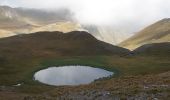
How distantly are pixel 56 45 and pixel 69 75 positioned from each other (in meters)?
59.3

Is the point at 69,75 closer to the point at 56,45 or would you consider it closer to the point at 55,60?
the point at 55,60

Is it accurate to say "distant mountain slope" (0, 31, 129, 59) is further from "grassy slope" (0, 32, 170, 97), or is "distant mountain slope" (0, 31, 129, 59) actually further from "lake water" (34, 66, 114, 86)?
"lake water" (34, 66, 114, 86)

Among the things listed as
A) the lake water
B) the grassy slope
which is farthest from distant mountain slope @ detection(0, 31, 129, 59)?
the lake water

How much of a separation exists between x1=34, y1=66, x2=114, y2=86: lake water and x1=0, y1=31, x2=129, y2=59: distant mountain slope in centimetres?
2899

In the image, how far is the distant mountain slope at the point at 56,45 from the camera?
129 meters

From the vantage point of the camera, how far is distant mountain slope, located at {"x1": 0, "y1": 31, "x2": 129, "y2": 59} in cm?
12866

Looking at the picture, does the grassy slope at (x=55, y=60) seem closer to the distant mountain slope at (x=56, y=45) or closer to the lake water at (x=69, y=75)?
the distant mountain slope at (x=56, y=45)

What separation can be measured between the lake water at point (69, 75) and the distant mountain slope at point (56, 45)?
2899cm

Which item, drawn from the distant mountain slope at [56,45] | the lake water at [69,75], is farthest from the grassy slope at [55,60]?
the lake water at [69,75]

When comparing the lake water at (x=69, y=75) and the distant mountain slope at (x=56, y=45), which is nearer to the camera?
the lake water at (x=69, y=75)

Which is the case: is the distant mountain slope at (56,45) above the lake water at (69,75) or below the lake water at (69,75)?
above

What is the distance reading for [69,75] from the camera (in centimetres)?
8825

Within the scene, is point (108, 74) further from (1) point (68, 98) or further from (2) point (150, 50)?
(2) point (150, 50)

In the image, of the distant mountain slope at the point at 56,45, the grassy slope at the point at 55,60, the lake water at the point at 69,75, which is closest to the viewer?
the grassy slope at the point at 55,60
